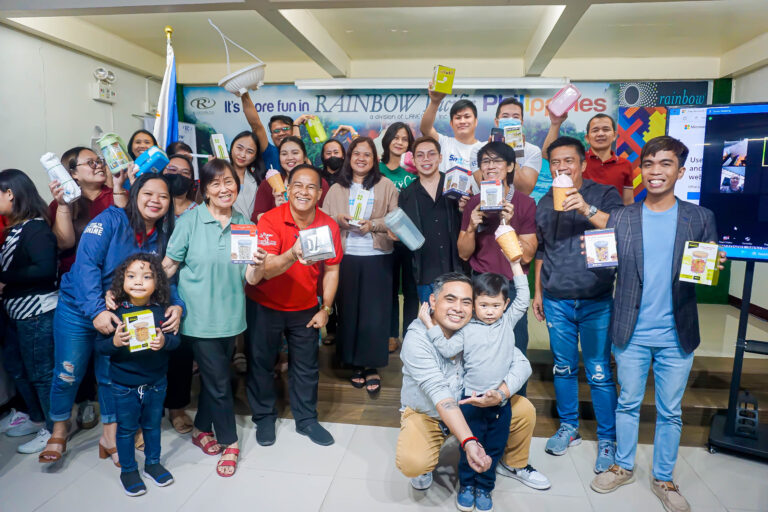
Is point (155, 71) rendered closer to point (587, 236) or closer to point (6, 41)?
point (6, 41)

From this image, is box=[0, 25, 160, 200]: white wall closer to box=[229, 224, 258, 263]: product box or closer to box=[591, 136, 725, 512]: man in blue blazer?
box=[229, 224, 258, 263]: product box

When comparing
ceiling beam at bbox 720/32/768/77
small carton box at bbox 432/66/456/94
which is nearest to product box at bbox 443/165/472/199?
small carton box at bbox 432/66/456/94

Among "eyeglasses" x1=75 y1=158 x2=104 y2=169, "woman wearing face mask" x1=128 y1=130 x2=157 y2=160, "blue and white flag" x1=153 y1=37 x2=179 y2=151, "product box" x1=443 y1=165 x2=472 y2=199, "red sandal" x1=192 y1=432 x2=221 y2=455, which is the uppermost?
"blue and white flag" x1=153 y1=37 x2=179 y2=151

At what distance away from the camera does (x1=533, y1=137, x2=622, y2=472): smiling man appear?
2.45 m

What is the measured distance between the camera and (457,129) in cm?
314

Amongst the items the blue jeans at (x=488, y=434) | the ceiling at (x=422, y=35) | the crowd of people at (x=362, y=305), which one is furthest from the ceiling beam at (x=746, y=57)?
the blue jeans at (x=488, y=434)

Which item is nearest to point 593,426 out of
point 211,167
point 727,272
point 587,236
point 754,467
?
point 754,467

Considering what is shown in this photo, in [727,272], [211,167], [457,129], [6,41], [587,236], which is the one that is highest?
[6,41]

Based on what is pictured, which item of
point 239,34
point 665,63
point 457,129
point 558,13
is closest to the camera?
point 457,129

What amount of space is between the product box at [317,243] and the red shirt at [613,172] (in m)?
2.01

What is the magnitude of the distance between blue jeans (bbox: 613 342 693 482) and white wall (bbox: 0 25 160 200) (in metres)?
4.80

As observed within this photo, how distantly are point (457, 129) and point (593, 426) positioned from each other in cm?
200

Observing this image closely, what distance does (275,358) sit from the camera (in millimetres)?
2734

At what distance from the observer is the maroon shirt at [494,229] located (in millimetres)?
2566
